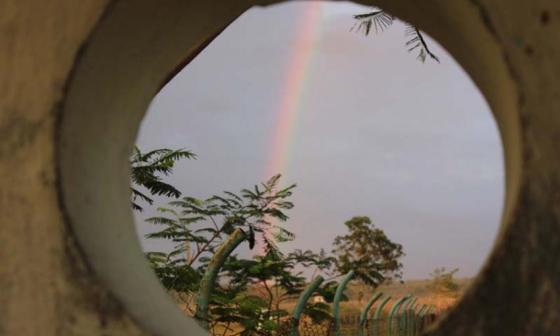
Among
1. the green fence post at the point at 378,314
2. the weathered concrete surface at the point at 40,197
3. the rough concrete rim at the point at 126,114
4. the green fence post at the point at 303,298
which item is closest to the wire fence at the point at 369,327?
the green fence post at the point at 378,314

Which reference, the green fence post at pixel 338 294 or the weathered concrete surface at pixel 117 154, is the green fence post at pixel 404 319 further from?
the weathered concrete surface at pixel 117 154

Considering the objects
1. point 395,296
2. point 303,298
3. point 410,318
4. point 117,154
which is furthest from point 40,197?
point 395,296

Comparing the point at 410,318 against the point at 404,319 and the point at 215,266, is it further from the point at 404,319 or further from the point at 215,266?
the point at 215,266

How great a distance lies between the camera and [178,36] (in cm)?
230

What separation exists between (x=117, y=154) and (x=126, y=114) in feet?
0.42

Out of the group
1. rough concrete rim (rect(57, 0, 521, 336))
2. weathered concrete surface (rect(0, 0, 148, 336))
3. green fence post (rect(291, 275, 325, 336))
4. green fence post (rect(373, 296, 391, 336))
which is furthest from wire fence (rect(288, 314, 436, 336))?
weathered concrete surface (rect(0, 0, 148, 336))

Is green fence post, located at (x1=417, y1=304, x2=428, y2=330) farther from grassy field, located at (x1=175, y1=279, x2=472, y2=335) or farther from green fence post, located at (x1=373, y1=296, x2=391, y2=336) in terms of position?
green fence post, located at (x1=373, y1=296, x2=391, y2=336)

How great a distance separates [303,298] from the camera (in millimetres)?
6883

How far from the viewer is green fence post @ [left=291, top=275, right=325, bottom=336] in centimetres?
645

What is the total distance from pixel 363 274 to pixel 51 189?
65.3 ft

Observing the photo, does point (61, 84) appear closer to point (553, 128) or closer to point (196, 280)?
point (553, 128)

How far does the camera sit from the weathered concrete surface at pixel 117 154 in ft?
5.57

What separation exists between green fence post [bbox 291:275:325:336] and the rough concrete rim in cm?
420

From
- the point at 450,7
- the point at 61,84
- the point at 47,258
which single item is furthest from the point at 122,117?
the point at 450,7
